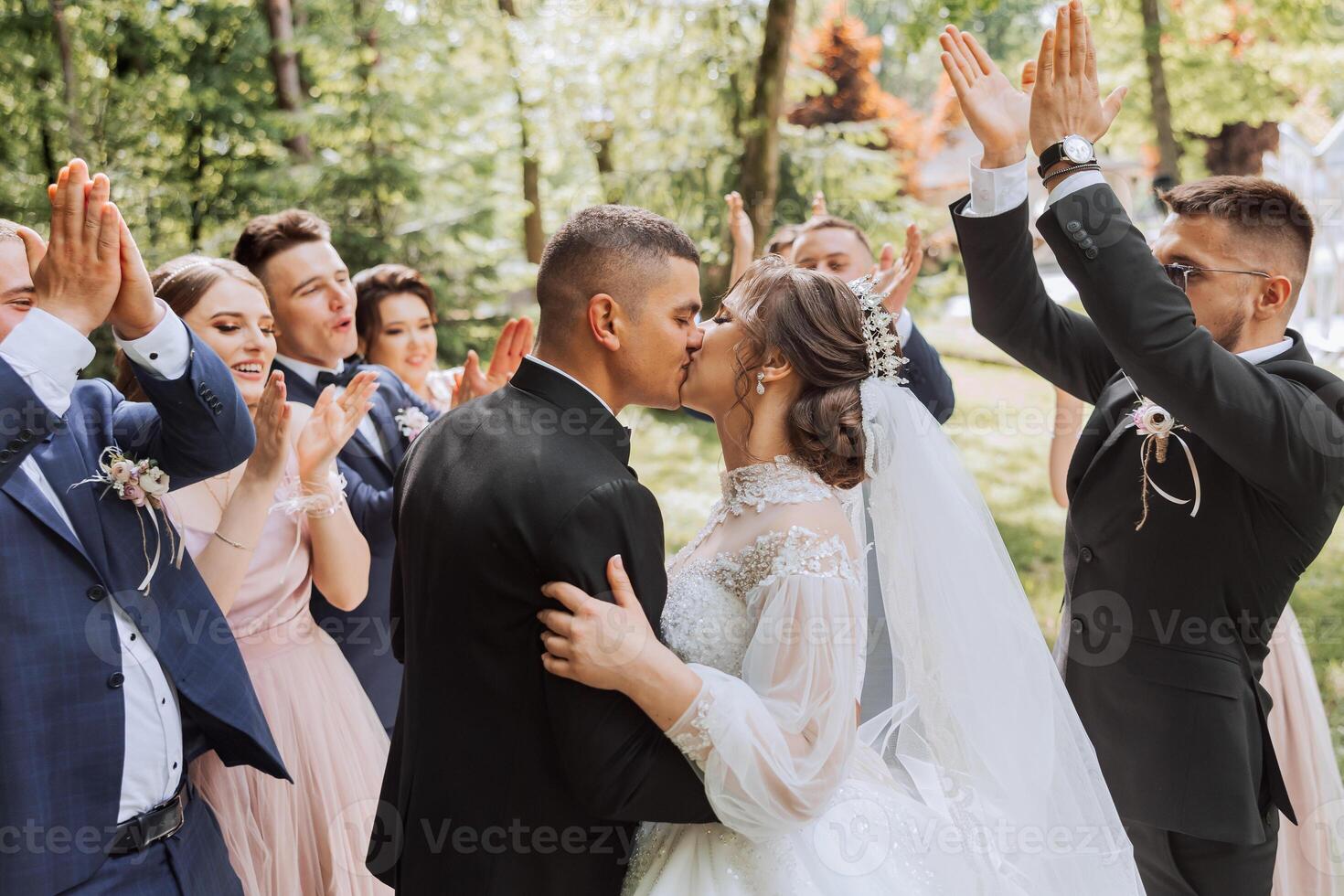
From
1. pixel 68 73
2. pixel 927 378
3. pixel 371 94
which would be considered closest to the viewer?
pixel 927 378

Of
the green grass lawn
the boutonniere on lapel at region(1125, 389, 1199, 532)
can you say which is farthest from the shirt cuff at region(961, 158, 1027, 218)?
the green grass lawn

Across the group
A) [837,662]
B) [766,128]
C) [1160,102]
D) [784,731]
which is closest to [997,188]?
[837,662]

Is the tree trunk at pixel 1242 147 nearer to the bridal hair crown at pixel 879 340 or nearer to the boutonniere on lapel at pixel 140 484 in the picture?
the bridal hair crown at pixel 879 340

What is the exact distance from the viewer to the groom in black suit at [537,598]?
2.00 m

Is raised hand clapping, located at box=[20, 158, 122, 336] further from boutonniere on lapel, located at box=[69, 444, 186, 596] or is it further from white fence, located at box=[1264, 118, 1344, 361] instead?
white fence, located at box=[1264, 118, 1344, 361]

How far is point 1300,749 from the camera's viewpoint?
11.4 ft

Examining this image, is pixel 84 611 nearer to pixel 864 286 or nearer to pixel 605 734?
pixel 605 734

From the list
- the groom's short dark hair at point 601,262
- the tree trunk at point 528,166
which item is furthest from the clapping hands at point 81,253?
the tree trunk at point 528,166

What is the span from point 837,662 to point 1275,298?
1613 millimetres

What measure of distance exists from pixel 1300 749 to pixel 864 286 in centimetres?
222

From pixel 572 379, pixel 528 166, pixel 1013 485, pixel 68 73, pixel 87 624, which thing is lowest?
pixel 1013 485

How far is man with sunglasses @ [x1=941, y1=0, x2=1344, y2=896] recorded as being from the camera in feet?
7.91

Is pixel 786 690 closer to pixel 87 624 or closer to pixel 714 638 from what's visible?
pixel 714 638

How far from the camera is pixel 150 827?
2.24 meters
